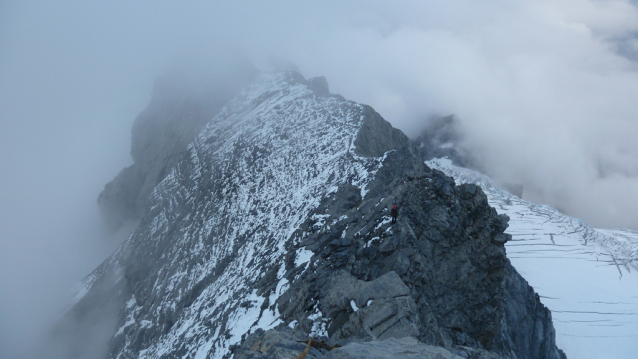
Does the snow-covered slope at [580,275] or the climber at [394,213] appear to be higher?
the climber at [394,213]

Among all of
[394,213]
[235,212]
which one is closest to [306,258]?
[394,213]

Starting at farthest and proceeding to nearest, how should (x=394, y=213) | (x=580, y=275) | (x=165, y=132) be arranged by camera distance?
1. (x=580, y=275)
2. (x=165, y=132)
3. (x=394, y=213)

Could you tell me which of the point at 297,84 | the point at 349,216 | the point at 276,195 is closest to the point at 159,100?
the point at 297,84

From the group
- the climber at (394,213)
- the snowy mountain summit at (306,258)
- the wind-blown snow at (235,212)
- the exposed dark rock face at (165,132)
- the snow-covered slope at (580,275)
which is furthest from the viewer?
the snow-covered slope at (580,275)

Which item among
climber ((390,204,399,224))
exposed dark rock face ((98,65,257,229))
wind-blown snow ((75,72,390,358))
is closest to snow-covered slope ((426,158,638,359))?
wind-blown snow ((75,72,390,358))

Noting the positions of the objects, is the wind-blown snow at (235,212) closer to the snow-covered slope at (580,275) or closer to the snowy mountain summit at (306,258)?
the snowy mountain summit at (306,258)

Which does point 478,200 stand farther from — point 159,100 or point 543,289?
point 159,100

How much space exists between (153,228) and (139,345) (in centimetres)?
1634

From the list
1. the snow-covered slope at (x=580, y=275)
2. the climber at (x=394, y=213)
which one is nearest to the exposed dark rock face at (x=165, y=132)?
the climber at (x=394, y=213)

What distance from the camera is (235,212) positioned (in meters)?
35.4

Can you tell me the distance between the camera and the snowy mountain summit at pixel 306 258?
14180 millimetres

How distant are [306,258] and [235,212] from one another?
1695 centimetres

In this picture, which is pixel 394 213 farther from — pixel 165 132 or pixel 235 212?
pixel 165 132

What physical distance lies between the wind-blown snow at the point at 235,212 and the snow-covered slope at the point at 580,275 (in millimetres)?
52326
